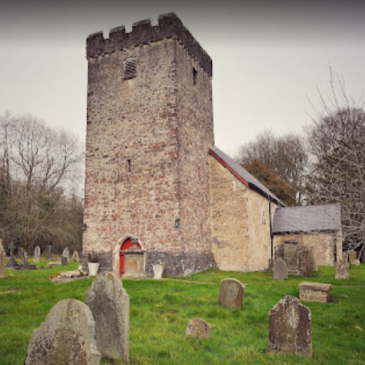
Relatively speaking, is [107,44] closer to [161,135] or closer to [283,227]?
[161,135]

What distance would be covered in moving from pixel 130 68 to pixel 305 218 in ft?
51.3

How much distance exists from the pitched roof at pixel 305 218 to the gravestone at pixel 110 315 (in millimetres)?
19227

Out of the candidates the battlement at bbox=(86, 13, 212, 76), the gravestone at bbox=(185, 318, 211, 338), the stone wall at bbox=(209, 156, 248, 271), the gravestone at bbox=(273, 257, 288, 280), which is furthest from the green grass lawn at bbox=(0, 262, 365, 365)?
the battlement at bbox=(86, 13, 212, 76)

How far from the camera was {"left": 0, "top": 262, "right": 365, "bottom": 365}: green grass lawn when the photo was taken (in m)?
5.64

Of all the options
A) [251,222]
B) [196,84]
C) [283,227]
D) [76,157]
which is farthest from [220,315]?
[76,157]

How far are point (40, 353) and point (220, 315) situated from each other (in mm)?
5258

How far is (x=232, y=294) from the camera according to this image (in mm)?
9305

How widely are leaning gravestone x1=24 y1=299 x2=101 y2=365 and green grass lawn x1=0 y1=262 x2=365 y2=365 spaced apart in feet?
3.83

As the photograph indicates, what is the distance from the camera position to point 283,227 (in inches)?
961

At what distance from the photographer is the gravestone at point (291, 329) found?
578 centimetres

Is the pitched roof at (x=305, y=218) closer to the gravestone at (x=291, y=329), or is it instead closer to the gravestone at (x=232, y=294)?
the gravestone at (x=232, y=294)

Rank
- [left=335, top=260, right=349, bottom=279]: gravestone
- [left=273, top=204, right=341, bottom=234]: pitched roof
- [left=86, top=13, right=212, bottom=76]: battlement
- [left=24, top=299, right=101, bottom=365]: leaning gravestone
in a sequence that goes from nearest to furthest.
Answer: [left=24, top=299, right=101, bottom=365]: leaning gravestone
[left=335, top=260, right=349, bottom=279]: gravestone
[left=86, top=13, right=212, bottom=76]: battlement
[left=273, top=204, right=341, bottom=234]: pitched roof

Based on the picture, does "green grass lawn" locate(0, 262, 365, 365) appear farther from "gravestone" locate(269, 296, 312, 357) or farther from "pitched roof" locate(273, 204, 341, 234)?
"pitched roof" locate(273, 204, 341, 234)

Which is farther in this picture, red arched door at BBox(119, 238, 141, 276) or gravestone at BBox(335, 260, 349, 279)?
red arched door at BBox(119, 238, 141, 276)
